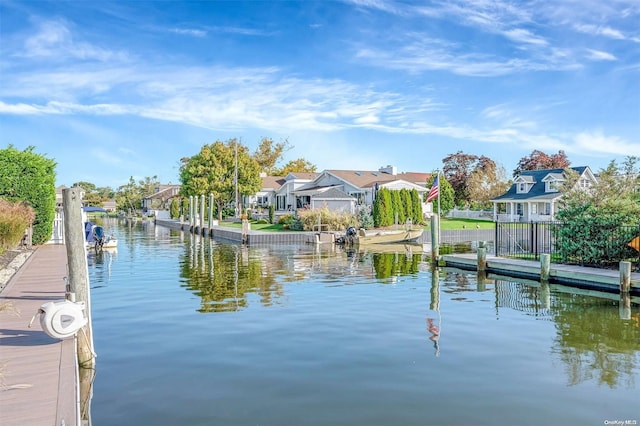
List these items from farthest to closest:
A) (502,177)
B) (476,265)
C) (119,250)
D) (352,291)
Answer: (502,177) → (119,250) → (476,265) → (352,291)

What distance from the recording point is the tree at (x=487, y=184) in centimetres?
6238

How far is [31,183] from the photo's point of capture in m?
25.4

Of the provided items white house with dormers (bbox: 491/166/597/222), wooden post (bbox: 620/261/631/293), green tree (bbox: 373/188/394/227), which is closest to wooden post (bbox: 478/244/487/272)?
wooden post (bbox: 620/261/631/293)

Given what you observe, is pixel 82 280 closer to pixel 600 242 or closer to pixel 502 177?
pixel 600 242

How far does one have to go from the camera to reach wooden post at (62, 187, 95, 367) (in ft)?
29.4

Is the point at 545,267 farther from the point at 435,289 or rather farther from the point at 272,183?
the point at 272,183

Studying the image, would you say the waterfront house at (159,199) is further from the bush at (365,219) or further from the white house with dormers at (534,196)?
the white house with dormers at (534,196)

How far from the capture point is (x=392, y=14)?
2398 centimetres

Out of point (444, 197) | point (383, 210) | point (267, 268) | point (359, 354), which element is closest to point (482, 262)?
point (267, 268)

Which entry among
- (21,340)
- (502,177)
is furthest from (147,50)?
(502,177)

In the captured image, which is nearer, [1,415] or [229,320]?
[1,415]

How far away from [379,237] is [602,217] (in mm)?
18335

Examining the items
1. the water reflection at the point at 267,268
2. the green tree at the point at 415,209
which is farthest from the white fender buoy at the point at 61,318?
the green tree at the point at 415,209

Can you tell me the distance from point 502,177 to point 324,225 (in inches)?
1324
